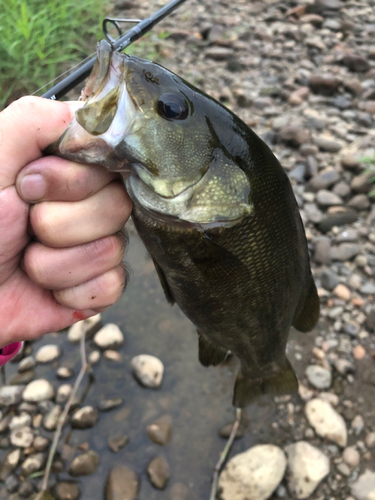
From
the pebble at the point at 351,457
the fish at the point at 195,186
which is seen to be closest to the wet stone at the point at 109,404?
the fish at the point at 195,186

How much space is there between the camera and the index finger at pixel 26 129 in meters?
1.10

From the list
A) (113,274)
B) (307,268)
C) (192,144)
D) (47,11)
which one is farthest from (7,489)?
(47,11)

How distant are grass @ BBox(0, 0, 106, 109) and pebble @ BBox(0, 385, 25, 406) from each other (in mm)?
2490

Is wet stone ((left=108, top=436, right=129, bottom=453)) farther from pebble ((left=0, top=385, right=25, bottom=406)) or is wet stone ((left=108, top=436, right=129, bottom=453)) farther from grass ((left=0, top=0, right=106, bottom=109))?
grass ((left=0, top=0, right=106, bottom=109))

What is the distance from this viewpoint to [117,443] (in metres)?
2.35

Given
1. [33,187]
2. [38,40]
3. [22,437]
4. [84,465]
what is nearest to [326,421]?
[84,465]

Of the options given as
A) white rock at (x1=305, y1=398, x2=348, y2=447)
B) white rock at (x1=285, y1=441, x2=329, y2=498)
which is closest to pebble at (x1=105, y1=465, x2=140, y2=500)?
white rock at (x1=285, y1=441, x2=329, y2=498)

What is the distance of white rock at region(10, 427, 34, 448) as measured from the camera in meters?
2.32

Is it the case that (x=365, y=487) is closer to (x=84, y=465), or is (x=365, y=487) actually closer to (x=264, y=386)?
(x=264, y=386)

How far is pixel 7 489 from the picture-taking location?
218 cm

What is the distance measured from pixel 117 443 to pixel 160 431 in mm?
278

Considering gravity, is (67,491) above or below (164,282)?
below

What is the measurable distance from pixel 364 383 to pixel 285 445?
689 millimetres

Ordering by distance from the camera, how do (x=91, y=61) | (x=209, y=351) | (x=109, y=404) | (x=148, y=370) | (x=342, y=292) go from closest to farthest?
1. (x=91, y=61)
2. (x=209, y=351)
3. (x=109, y=404)
4. (x=148, y=370)
5. (x=342, y=292)
